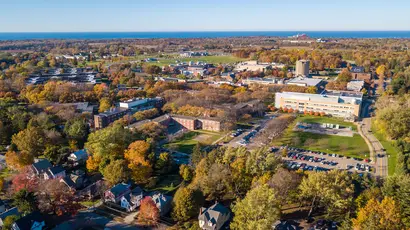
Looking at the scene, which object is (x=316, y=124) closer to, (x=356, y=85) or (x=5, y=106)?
(x=356, y=85)

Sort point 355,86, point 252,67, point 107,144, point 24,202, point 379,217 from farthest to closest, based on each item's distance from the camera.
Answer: point 252,67 → point 355,86 → point 107,144 → point 24,202 → point 379,217

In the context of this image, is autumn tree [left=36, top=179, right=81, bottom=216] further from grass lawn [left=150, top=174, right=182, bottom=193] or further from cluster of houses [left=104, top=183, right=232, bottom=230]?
grass lawn [left=150, top=174, right=182, bottom=193]

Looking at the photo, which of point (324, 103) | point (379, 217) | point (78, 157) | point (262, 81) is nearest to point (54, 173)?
point (78, 157)

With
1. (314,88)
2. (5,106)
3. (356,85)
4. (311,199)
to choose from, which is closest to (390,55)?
(356,85)

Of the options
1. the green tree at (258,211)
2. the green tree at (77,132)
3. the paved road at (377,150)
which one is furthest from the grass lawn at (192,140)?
the paved road at (377,150)

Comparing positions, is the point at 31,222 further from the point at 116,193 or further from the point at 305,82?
the point at 305,82

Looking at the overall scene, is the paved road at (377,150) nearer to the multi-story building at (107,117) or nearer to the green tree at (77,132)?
the green tree at (77,132)

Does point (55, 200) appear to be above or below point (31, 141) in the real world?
below
